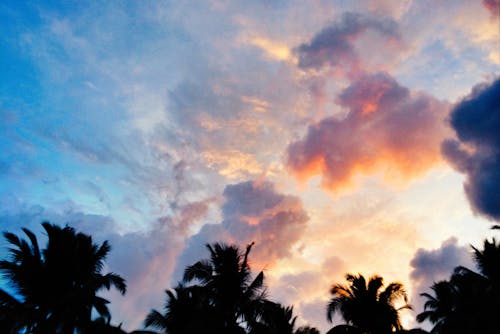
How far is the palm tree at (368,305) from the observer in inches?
934

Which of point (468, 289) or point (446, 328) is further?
point (468, 289)

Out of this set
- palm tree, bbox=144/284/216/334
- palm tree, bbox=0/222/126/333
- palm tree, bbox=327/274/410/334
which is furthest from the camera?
palm tree, bbox=327/274/410/334

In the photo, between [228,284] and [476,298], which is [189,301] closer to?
[228,284]

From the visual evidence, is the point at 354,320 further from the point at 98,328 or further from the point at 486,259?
the point at 98,328

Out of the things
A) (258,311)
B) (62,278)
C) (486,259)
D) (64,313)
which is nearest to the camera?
(64,313)

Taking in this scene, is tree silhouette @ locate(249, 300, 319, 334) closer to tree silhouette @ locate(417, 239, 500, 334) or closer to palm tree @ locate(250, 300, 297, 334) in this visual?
palm tree @ locate(250, 300, 297, 334)

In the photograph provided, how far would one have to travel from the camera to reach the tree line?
51.6 feet

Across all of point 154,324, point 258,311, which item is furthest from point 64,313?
point 258,311

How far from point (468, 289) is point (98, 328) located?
2657cm

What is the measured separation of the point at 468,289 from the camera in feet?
81.9

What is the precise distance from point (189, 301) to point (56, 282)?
8.06 meters

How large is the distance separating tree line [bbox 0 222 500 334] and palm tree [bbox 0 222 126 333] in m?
0.04

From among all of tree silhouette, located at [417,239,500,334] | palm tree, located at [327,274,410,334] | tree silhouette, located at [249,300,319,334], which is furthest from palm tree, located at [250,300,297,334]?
tree silhouette, located at [417,239,500,334]

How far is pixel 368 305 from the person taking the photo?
24.3 m
